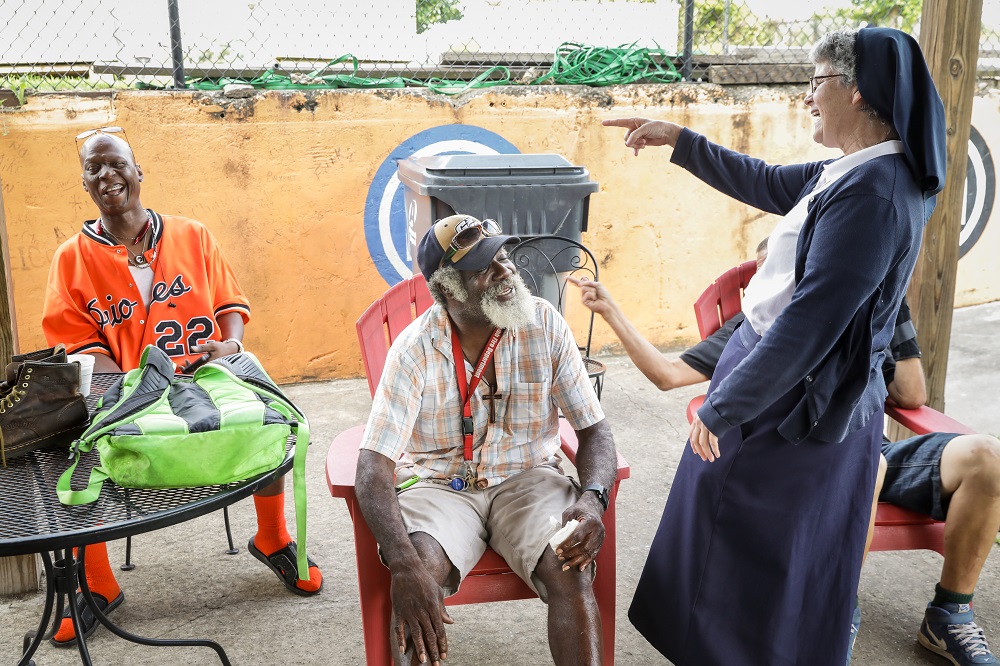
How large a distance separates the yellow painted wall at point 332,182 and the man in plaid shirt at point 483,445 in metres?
2.83

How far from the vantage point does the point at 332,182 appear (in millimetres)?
5137

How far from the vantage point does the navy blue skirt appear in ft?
7.50

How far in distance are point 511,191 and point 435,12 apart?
290cm

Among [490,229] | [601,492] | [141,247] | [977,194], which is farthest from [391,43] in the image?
[977,194]

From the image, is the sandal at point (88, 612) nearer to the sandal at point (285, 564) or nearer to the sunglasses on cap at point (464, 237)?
the sandal at point (285, 564)

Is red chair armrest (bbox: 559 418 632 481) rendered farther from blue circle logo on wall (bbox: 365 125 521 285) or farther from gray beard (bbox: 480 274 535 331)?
blue circle logo on wall (bbox: 365 125 521 285)

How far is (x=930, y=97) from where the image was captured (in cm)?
199

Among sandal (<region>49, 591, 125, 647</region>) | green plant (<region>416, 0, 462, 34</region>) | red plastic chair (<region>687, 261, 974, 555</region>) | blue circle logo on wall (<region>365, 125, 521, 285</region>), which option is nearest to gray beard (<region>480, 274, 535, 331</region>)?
red plastic chair (<region>687, 261, 974, 555</region>)

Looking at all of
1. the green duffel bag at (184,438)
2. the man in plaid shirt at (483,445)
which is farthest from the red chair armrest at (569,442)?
the green duffel bag at (184,438)

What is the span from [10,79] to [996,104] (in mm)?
6814

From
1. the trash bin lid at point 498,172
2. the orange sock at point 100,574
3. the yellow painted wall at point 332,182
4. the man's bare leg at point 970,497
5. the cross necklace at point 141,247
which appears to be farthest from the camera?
the yellow painted wall at point 332,182

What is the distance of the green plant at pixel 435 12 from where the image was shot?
5.95m

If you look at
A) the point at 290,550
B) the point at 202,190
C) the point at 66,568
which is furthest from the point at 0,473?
the point at 202,190

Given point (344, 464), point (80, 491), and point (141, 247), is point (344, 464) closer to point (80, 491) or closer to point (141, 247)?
point (80, 491)
